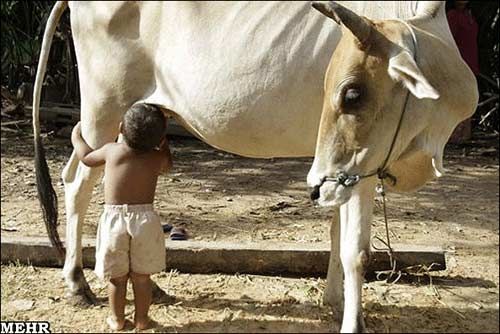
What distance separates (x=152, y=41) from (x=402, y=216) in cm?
232

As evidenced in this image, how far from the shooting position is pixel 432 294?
10.2 ft

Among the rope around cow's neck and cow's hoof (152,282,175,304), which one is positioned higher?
the rope around cow's neck

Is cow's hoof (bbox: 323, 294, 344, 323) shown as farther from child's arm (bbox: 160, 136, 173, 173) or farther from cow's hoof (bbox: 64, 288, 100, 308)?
cow's hoof (bbox: 64, 288, 100, 308)

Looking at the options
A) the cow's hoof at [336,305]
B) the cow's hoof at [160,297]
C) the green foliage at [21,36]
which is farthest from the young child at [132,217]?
the green foliage at [21,36]

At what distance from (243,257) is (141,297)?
742 mm

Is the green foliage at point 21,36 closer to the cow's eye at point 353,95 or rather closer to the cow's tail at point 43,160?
the cow's tail at point 43,160

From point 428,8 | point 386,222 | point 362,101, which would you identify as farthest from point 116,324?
point 428,8

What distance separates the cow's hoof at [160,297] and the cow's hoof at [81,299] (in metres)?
0.25

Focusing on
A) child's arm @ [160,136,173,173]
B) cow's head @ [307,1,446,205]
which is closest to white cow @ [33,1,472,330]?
child's arm @ [160,136,173,173]

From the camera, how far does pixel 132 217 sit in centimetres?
264

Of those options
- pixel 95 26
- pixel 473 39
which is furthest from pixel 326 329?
pixel 473 39

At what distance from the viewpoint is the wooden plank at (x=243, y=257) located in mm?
3309

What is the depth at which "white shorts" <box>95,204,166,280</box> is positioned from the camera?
2625 mm

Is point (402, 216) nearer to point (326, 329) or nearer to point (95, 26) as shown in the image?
point (326, 329)
